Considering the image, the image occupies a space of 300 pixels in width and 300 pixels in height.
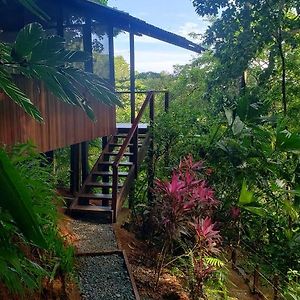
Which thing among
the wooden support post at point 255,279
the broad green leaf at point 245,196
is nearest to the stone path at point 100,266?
the broad green leaf at point 245,196

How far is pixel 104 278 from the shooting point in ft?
12.2

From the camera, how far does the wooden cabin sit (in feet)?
14.9

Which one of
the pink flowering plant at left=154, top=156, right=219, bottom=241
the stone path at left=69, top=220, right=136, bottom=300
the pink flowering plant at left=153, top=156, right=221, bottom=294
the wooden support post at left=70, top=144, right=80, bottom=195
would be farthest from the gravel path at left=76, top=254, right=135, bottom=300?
the wooden support post at left=70, top=144, right=80, bottom=195

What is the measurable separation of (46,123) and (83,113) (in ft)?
3.90

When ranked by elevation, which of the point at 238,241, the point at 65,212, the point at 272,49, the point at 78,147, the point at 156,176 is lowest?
the point at 238,241

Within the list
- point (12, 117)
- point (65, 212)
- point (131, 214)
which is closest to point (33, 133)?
point (12, 117)

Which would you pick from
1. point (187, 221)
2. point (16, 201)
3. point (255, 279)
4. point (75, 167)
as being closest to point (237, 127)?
point (187, 221)

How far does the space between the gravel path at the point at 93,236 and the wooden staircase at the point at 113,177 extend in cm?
27

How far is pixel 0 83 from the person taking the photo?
768 mm

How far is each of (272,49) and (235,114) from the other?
9.18 ft

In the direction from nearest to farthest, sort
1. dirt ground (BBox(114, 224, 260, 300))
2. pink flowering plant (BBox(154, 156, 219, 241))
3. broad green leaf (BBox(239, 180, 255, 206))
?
dirt ground (BBox(114, 224, 260, 300)) → pink flowering plant (BBox(154, 156, 219, 241)) → broad green leaf (BBox(239, 180, 255, 206))

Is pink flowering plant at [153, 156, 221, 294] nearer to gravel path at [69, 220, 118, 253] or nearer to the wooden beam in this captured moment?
gravel path at [69, 220, 118, 253]

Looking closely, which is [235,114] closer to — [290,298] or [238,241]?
[238,241]

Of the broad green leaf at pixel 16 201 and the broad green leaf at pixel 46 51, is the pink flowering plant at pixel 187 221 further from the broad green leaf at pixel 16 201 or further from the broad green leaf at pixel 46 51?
the broad green leaf at pixel 16 201
